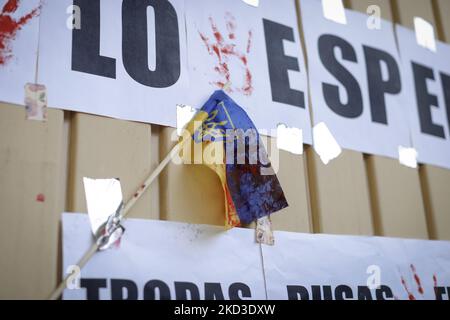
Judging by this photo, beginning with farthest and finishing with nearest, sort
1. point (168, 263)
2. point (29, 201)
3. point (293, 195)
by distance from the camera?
point (293, 195) → point (168, 263) → point (29, 201)

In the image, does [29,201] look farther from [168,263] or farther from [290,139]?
[290,139]

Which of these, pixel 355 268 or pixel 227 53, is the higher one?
pixel 227 53

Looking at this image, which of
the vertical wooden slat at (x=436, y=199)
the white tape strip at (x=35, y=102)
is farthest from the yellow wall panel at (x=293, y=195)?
the white tape strip at (x=35, y=102)

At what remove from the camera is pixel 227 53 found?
60.5 inches

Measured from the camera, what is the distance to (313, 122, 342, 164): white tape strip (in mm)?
1622

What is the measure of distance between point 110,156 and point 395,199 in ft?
2.81

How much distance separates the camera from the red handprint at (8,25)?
1.24m

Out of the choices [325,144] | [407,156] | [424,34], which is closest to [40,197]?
[325,144]

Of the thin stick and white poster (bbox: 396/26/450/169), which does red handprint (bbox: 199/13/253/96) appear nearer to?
the thin stick

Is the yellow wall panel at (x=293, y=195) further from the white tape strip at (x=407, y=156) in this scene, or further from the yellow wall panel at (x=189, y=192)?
the white tape strip at (x=407, y=156)

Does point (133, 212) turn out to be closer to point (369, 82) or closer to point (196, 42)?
point (196, 42)
